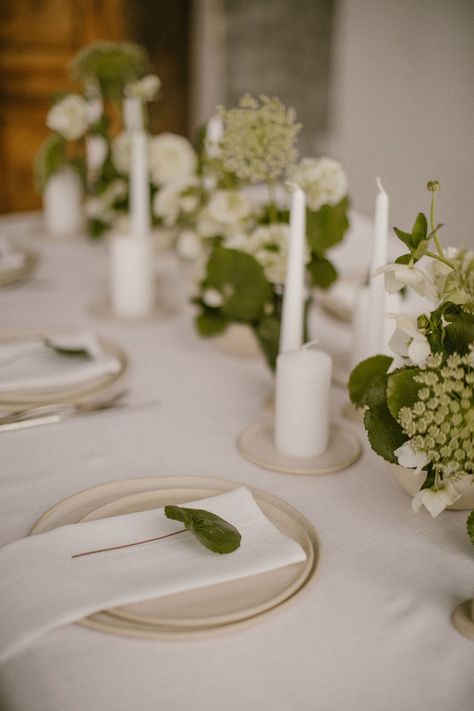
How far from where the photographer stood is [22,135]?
13.8ft

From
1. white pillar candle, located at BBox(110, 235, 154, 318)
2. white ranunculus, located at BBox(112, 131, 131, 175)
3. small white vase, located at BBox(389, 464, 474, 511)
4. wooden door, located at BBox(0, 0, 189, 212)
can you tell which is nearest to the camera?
small white vase, located at BBox(389, 464, 474, 511)

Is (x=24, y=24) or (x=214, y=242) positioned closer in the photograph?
(x=214, y=242)

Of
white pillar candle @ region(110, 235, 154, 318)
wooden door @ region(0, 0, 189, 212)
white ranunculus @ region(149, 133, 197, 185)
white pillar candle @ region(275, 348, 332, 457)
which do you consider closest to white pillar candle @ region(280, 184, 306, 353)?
white pillar candle @ region(275, 348, 332, 457)

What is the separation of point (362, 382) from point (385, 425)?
0.12m

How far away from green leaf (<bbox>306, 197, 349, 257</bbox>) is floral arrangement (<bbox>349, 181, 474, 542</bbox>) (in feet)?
1.19

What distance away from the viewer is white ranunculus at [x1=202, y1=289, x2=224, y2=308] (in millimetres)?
1182

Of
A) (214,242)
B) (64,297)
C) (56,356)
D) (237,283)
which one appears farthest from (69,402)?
(64,297)

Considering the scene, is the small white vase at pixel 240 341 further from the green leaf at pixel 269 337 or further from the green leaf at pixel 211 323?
the green leaf at pixel 269 337

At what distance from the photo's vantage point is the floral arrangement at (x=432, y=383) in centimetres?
66

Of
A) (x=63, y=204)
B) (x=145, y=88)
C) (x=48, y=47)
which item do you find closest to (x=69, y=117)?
(x=145, y=88)

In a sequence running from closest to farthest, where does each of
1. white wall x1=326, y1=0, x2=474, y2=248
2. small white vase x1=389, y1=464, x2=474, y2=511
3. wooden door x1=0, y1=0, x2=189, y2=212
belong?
1. small white vase x1=389, y1=464, x2=474, y2=511
2. white wall x1=326, y1=0, x2=474, y2=248
3. wooden door x1=0, y1=0, x2=189, y2=212

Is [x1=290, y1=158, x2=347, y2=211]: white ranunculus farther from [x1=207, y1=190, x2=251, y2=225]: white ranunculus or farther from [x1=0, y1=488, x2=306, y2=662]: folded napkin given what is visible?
[x1=0, y1=488, x2=306, y2=662]: folded napkin

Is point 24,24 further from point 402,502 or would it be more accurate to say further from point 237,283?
point 402,502

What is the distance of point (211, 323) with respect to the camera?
1251mm
